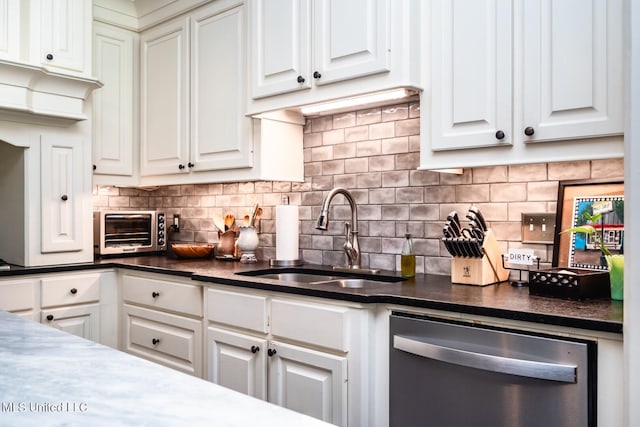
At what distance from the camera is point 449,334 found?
5.72 feet

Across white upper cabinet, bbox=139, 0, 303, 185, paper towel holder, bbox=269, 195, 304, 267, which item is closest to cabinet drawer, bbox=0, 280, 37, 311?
white upper cabinet, bbox=139, 0, 303, 185

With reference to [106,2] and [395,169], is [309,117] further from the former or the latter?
[106,2]

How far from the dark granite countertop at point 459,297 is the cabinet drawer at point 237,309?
0.20 ft

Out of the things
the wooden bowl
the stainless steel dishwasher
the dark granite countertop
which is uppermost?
the wooden bowl

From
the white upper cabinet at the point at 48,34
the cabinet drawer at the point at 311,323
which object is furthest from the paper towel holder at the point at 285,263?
the white upper cabinet at the point at 48,34

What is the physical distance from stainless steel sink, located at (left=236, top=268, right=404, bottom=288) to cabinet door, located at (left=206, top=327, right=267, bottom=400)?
1.08ft

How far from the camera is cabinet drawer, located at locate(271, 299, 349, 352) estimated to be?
6.56 feet

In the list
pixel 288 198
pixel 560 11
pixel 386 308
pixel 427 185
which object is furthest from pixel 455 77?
pixel 288 198

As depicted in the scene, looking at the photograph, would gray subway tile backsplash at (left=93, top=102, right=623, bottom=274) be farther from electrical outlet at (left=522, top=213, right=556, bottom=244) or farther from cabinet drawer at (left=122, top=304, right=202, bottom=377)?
cabinet drawer at (left=122, top=304, right=202, bottom=377)

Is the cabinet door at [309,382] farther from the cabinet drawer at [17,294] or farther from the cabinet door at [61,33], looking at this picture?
the cabinet door at [61,33]

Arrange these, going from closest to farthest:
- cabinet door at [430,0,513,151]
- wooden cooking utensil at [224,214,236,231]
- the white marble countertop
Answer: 1. the white marble countertop
2. cabinet door at [430,0,513,151]
3. wooden cooking utensil at [224,214,236,231]

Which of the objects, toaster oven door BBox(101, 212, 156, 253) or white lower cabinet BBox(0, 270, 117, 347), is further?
toaster oven door BBox(101, 212, 156, 253)

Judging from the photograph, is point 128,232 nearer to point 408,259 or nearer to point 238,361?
point 238,361

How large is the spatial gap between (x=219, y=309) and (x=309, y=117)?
3.90 feet
